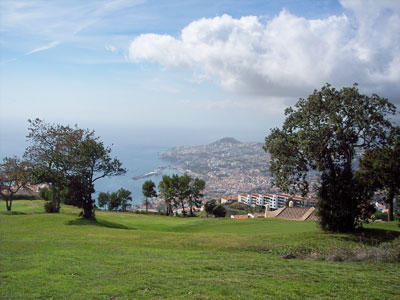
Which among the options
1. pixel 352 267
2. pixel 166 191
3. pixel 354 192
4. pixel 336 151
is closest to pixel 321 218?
pixel 354 192

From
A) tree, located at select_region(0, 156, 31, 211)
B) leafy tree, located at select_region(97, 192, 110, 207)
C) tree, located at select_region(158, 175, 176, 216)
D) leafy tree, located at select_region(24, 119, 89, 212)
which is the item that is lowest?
leafy tree, located at select_region(97, 192, 110, 207)

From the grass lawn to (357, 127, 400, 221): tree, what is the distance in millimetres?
2805

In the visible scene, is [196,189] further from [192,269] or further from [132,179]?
[132,179]

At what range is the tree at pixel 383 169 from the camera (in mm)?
14352

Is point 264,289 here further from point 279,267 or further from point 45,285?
point 45,285

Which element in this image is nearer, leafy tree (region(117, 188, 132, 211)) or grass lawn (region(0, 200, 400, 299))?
grass lawn (region(0, 200, 400, 299))

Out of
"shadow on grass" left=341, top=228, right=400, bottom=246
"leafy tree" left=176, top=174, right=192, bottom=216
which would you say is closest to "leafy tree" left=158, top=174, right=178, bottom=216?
"leafy tree" left=176, top=174, right=192, bottom=216

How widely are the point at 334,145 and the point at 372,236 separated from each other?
5357mm

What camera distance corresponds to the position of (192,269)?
10.3 m

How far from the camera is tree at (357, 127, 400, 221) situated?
1435 cm

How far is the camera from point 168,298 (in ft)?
24.0

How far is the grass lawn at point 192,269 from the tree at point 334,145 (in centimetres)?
159

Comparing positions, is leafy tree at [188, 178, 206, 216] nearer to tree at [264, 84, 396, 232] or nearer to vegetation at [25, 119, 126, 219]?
vegetation at [25, 119, 126, 219]

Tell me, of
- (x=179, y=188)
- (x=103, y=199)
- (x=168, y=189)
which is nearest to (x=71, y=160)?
(x=168, y=189)
